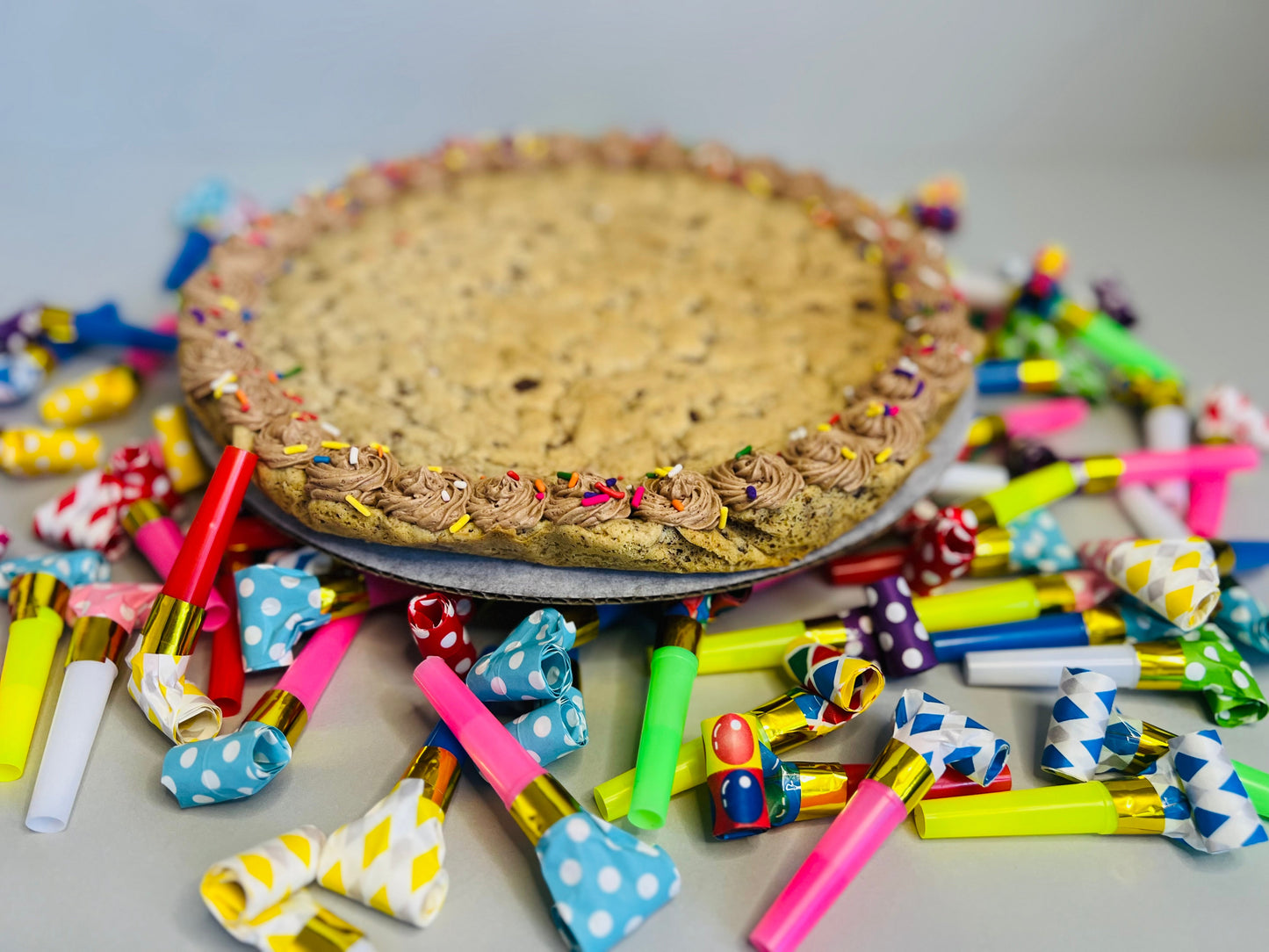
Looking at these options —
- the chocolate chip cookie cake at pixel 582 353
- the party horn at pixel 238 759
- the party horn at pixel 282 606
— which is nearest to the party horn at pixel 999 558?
the chocolate chip cookie cake at pixel 582 353

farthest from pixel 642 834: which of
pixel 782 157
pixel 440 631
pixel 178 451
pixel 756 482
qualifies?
pixel 782 157

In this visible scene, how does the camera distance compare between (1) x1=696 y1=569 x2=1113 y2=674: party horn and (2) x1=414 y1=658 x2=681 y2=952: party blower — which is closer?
(2) x1=414 y1=658 x2=681 y2=952: party blower

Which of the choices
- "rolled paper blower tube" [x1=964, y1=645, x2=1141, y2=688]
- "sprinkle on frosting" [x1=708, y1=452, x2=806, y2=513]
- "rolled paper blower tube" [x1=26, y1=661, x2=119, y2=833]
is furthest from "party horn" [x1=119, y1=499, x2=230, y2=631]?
"rolled paper blower tube" [x1=964, y1=645, x2=1141, y2=688]

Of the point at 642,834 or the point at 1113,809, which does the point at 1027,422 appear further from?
the point at 642,834

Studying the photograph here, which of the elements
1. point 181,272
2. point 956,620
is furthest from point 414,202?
point 956,620

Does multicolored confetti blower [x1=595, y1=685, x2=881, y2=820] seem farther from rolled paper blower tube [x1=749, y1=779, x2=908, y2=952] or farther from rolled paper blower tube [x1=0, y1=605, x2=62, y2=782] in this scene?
rolled paper blower tube [x1=0, y1=605, x2=62, y2=782]

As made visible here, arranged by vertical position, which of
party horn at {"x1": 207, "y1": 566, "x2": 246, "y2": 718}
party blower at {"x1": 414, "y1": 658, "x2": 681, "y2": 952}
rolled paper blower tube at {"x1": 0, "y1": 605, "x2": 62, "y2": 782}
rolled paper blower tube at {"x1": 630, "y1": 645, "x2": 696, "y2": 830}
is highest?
rolled paper blower tube at {"x1": 630, "y1": 645, "x2": 696, "y2": 830}
